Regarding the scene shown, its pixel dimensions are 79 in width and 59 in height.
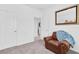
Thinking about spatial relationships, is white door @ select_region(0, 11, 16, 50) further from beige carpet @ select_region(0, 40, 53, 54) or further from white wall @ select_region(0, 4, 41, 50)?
beige carpet @ select_region(0, 40, 53, 54)

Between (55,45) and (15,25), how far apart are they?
1.20m

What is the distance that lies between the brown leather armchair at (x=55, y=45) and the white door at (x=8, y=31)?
903mm

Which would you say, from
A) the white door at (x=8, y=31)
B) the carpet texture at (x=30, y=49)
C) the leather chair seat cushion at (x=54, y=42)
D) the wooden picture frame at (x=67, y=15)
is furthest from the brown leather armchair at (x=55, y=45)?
the white door at (x=8, y=31)

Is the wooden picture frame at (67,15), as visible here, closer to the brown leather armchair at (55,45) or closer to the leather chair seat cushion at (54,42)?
the brown leather armchair at (55,45)

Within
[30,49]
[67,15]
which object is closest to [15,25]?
[30,49]

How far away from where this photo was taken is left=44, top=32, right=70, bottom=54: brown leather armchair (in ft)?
7.79

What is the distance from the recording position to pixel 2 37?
2436 mm

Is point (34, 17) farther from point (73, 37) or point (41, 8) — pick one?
point (73, 37)

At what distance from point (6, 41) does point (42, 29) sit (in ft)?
3.41

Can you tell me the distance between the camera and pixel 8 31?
2.51 m

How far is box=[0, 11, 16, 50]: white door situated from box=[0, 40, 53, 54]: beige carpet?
139 millimetres

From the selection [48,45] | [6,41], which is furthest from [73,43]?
[6,41]

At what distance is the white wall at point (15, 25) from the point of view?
2.38 meters
